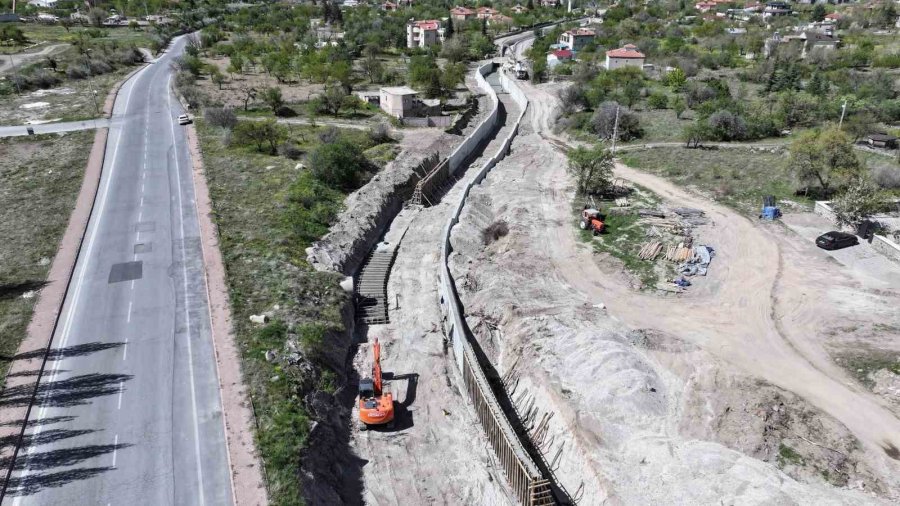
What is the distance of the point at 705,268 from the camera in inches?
1438

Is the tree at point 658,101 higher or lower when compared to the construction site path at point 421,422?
higher

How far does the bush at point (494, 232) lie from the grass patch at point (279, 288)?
39.3 feet

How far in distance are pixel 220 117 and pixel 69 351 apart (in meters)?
40.1

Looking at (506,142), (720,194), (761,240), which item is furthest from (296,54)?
(761,240)

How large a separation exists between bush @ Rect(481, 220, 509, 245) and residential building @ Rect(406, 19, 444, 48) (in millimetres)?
92278

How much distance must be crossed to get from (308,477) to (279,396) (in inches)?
167

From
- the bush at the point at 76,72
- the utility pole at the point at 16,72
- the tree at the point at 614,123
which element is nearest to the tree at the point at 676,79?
the tree at the point at 614,123

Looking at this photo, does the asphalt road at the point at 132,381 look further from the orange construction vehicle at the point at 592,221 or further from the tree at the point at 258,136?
the orange construction vehicle at the point at 592,221

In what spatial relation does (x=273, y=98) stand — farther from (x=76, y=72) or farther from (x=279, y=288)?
(x=279, y=288)

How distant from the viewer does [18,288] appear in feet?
104

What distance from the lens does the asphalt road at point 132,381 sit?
808 inches

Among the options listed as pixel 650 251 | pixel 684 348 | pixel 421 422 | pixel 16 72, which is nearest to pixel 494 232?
pixel 650 251

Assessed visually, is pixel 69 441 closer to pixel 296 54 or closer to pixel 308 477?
pixel 308 477

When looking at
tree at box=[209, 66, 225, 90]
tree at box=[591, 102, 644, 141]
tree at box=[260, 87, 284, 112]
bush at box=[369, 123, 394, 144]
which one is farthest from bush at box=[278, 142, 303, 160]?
tree at box=[209, 66, 225, 90]
